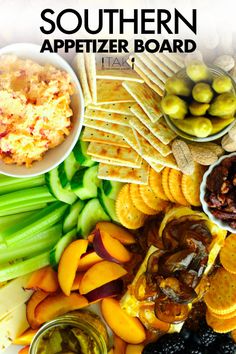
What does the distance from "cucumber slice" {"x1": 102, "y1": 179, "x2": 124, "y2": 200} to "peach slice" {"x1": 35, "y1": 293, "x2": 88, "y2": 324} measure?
1.04ft

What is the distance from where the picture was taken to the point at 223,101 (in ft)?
5.40

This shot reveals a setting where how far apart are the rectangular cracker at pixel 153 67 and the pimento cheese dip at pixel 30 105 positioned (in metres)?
0.21

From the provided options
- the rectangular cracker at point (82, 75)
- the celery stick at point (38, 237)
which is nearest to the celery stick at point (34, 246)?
the celery stick at point (38, 237)

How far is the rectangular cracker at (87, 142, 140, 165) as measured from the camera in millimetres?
1849

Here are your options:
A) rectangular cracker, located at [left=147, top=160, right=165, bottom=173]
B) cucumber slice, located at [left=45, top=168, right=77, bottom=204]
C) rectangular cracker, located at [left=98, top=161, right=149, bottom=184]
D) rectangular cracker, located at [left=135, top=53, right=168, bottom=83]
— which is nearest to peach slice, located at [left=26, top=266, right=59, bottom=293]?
cucumber slice, located at [left=45, top=168, right=77, bottom=204]

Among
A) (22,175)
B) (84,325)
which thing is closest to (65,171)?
(22,175)

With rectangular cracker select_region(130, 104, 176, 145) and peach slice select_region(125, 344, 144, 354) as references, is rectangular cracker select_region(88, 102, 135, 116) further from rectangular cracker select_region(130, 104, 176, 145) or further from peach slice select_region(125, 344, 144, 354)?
peach slice select_region(125, 344, 144, 354)

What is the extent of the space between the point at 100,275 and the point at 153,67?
627 millimetres

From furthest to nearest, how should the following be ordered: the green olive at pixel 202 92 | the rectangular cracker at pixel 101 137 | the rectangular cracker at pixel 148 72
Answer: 1. the rectangular cracker at pixel 101 137
2. the rectangular cracker at pixel 148 72
3. the green olive at pixel 202 92

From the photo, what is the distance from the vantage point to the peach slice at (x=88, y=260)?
1969 millimetres

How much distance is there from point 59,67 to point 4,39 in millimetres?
208

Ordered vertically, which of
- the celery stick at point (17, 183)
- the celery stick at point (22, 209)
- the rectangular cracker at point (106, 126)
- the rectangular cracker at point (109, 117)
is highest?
the rectangular cracker at point (109, 117)

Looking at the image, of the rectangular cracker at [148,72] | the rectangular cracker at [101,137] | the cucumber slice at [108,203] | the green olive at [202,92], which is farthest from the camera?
the cucumber slice at [108,203]

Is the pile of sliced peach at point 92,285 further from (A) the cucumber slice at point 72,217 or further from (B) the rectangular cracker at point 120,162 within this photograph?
(B) the rectangular cracker at point 120,162
